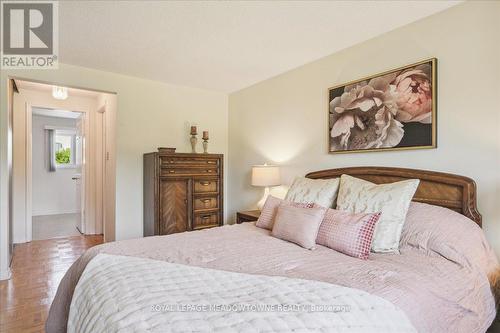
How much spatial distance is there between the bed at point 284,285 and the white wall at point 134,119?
5.96ft

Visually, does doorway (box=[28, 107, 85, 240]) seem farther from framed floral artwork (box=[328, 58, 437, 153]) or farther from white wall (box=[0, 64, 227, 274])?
framed floral artwork (box=[328, 58, 437, 153])

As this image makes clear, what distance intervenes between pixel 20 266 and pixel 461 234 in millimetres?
4279

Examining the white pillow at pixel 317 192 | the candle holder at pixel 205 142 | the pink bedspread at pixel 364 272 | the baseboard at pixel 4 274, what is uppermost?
the candle holder at pixel 205 142

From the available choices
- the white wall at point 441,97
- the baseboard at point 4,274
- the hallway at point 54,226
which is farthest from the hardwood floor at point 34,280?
the white wall at point 441,97

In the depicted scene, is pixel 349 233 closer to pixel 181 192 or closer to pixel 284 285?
pixel 284 285

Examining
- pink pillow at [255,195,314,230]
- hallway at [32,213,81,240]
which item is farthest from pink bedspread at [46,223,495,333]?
hallway at [32,213,81,240]

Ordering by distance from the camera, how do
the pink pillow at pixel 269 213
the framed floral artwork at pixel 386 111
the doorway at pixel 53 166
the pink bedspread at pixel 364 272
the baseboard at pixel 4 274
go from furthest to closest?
the doorway at pixel 53 166 → the baseboard at pixel 4 274 → the pink pillow at pixel 269 213 → the framed floral artwork at pixel 386 111 → the pink bedspread at pixel 364 272

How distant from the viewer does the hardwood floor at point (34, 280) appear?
7.26 ft

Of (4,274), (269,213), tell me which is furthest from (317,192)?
(4,274)

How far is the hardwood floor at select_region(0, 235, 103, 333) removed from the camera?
2.21 m

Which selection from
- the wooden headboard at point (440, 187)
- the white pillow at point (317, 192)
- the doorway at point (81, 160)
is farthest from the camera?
the doorway at point (81, 160)

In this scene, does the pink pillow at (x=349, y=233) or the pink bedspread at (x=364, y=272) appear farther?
the pink pillow at (x=349, y=233)

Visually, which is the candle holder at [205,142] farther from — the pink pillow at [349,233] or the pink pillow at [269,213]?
the pink pillow at [349,233]

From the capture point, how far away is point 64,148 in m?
7.11
